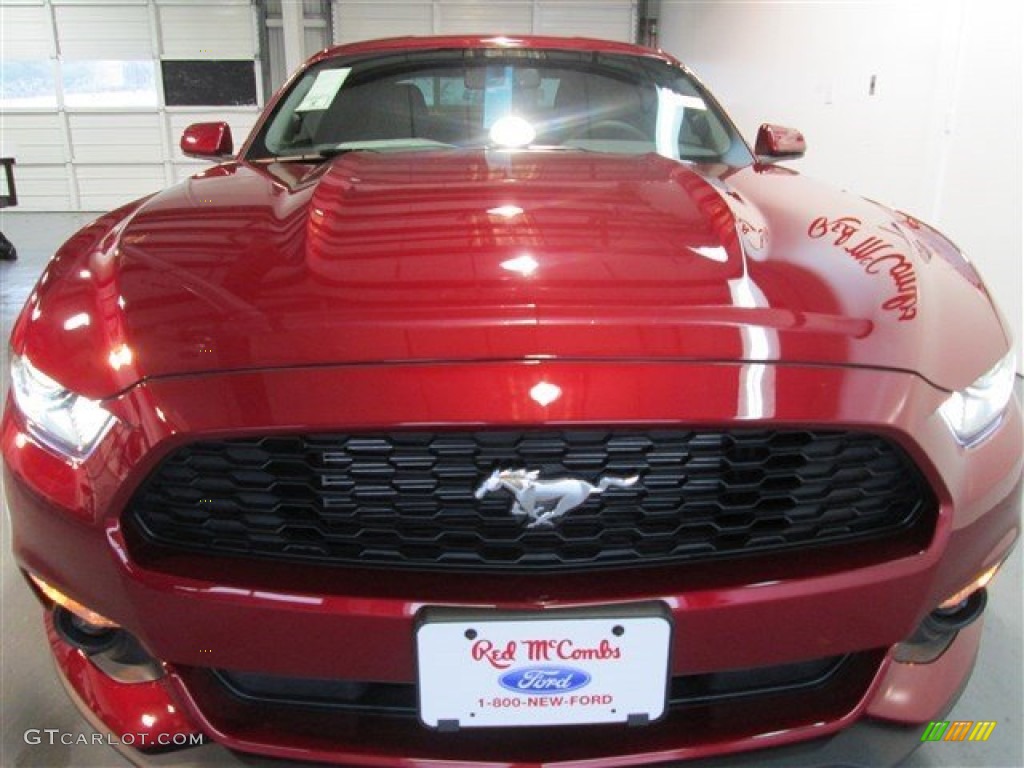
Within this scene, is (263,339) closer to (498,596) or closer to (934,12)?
(498,596)

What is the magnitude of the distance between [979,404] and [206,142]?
1.93 metres

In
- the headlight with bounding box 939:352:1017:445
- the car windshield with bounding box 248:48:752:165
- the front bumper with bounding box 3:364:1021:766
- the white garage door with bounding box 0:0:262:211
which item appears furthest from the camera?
the white garage door with bounding box 0:0:262:211

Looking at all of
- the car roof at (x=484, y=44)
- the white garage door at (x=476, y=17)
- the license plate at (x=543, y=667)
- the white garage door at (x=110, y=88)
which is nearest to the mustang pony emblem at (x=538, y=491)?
the license plate at (x=543, y=667)

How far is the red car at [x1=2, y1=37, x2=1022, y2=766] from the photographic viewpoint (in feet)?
2.74

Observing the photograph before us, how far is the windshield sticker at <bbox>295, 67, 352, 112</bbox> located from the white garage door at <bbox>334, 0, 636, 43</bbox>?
808 centimetres

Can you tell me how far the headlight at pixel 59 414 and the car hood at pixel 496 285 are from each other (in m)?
0.02

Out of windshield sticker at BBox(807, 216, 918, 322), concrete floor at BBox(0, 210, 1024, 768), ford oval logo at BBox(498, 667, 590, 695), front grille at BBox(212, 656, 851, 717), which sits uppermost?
windshield sticker at BBox(807, 216, 918, 322)

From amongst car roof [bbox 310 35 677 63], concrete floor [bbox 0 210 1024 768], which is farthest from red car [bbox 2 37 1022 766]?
car roof [bbox 310 35 677 63]

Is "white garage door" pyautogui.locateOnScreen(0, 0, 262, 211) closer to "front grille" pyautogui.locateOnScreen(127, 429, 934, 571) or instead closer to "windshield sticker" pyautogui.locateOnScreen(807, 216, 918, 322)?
"windshield sticker" pyautogui.locateOnScreen(807, 216, 918, 322)

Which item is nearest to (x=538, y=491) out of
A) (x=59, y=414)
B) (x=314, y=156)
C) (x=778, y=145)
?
(x=59, y=414)

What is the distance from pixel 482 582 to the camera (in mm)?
866

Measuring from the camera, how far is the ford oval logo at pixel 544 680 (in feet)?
2.82

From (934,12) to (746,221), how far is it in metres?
3.55

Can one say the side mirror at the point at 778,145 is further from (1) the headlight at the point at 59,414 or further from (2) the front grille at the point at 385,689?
(1) the headlight at the point at 59,414
